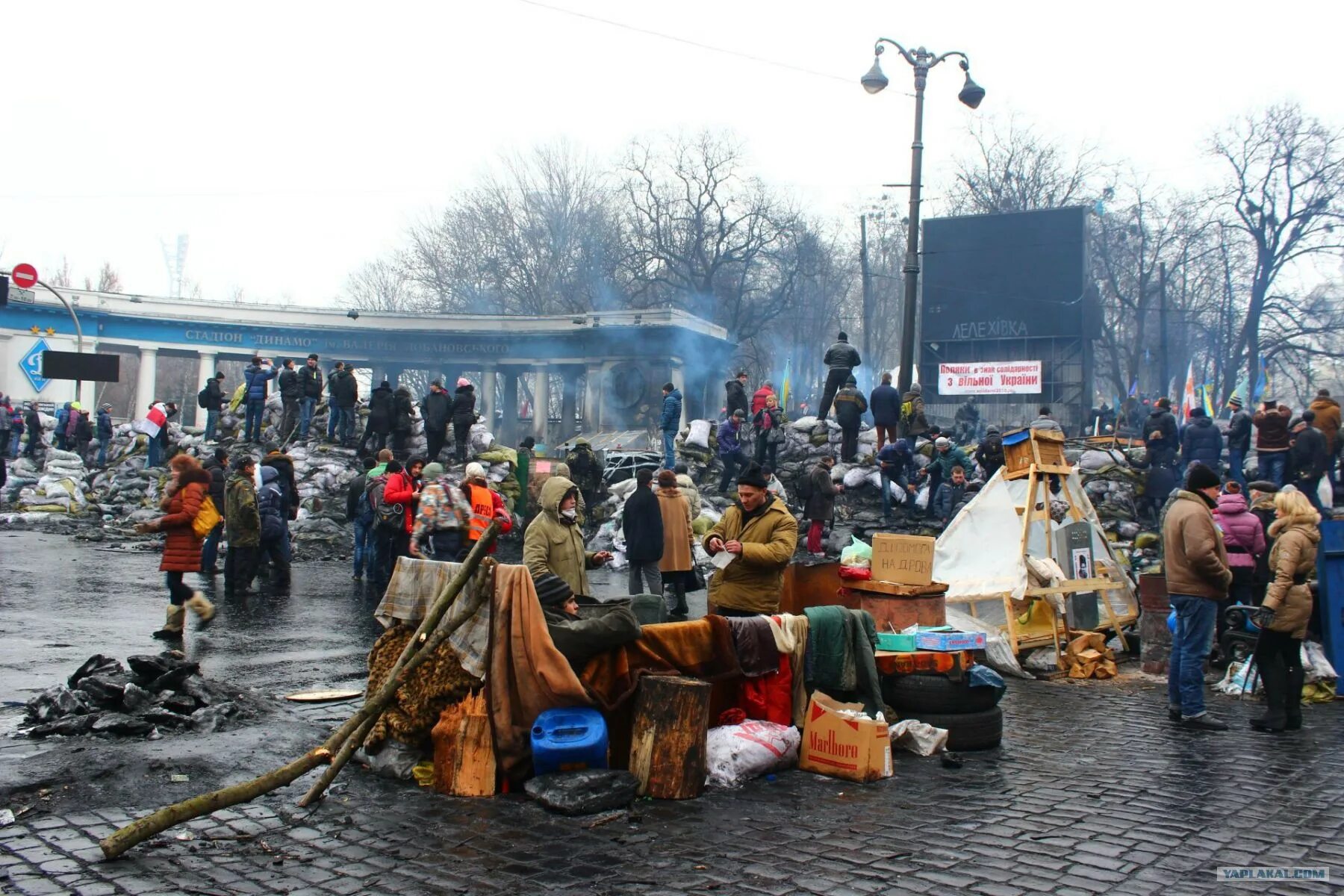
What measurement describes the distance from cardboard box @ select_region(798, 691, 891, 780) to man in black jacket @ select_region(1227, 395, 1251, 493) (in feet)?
47.6

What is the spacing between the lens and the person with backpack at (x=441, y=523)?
11062 millimetres

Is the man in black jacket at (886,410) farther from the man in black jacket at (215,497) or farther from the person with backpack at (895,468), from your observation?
the man in black jacket at (215,497)

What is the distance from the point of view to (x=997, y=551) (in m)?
10.9

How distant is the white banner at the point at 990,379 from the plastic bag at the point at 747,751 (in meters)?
26.9

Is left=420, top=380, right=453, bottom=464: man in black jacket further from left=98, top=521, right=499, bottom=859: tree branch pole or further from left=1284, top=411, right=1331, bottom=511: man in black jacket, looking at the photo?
left=98, top=521, right=499, bottom=859: tree branch pole

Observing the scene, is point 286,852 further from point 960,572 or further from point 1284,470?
point 1284,470

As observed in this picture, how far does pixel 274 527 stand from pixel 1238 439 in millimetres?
15781

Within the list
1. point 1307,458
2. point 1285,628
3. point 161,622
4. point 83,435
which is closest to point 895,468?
point 1307,458

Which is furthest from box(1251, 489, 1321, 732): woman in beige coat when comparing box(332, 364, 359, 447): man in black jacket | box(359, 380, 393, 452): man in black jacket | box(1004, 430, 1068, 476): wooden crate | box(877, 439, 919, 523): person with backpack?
box(332, 364, 359, 447): man in black jacket

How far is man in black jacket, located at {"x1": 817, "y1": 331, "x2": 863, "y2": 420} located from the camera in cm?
2075

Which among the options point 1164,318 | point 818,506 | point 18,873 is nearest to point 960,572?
point 818,506

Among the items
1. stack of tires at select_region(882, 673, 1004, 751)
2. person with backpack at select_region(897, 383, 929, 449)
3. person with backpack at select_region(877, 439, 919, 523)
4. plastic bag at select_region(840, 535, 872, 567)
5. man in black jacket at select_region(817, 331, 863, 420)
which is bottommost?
stack of tires at select_region(882, 673, 1004, 751)

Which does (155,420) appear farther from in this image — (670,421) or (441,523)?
(441,523)

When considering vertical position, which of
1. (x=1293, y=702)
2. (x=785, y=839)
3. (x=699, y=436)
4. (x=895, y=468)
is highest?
(x=699, y=436)
